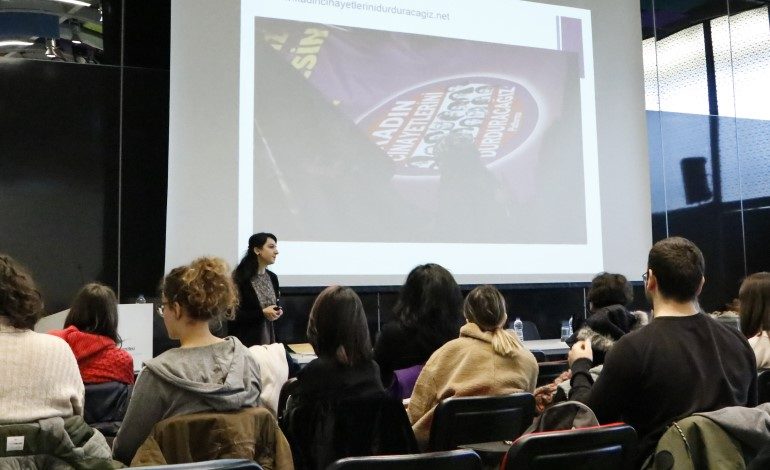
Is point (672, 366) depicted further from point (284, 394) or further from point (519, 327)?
point (519, 327)

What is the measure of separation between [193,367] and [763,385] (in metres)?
1.87

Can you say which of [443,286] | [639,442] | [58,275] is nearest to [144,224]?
[58,275]

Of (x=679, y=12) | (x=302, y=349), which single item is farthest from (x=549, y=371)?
(x=679, y=12)

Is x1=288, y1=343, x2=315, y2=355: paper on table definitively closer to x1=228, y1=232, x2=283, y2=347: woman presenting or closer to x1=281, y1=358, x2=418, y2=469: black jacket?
x1=228, y1=232, x2=283, y2=347: woman presenting

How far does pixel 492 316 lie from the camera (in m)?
2.72

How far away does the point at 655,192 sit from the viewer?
288 inches

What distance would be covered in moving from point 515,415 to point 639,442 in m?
0.55

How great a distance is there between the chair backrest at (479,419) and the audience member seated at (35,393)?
0.95m

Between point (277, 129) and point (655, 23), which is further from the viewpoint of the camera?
point (655, 23)

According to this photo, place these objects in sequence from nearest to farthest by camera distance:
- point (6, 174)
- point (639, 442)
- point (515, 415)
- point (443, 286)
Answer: point (639, 442) < point (515, 415) < point (443, 286) < point (6, 174)

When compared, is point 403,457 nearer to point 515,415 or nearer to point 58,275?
point 515,415

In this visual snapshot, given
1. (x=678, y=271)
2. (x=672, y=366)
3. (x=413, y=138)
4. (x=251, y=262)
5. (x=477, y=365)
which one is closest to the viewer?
(x=672, y=366)

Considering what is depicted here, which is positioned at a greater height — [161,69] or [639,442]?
[161,69]

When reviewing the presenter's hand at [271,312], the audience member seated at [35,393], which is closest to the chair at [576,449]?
the audience member seated at [35,393]
